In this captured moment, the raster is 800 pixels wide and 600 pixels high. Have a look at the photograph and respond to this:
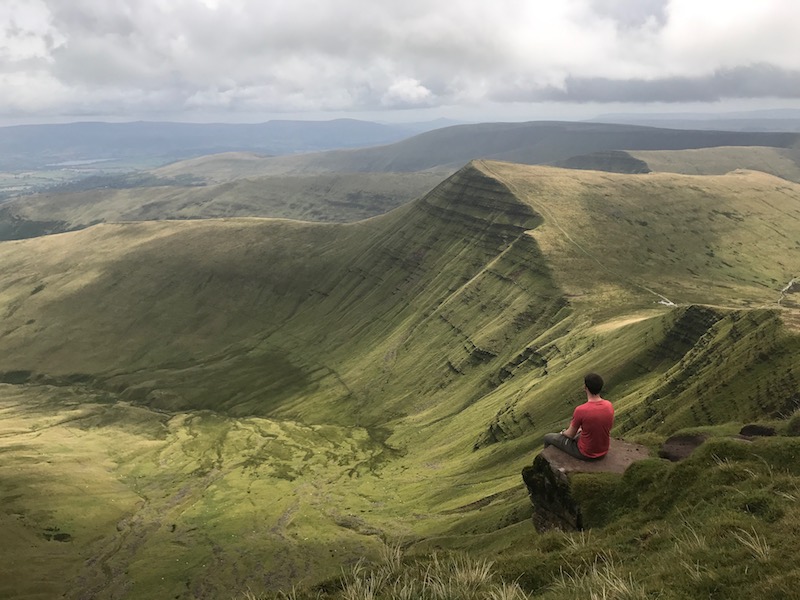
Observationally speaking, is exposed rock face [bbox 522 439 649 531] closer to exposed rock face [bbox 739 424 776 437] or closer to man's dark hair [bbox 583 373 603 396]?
man's dark hair [bbox 583 373 603 396]

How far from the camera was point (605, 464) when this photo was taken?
3362 cm

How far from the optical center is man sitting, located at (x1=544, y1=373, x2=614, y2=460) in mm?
27080

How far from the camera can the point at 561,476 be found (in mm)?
33875

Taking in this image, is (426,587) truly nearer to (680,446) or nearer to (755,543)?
(755,543)

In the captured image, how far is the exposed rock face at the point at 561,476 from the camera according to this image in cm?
3319

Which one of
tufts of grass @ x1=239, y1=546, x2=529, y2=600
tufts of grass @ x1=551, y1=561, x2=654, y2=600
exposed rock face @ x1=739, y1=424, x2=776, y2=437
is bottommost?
exposed rock face @ x1=739, y1=424, x2=776, y2=437

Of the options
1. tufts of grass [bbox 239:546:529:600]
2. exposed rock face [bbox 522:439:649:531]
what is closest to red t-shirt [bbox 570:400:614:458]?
exposed rock face [bbox 522:439:649:531]

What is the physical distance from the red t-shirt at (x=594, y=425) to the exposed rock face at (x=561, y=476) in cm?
120

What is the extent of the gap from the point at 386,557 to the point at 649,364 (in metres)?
114

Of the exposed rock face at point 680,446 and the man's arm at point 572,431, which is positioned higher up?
the man's arm at point 572,431

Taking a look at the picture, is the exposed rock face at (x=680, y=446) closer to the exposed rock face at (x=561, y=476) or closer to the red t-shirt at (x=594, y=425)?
the exposed rock face at (x=561, y=476)

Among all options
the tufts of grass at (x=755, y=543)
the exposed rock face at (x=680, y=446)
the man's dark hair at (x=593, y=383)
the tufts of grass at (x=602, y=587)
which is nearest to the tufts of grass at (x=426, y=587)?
the tufts of grass at (x=602, y=587)

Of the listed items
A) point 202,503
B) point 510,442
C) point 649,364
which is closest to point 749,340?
Result: point 649,364

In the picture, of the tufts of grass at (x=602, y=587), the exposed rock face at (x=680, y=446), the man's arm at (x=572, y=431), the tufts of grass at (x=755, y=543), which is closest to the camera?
the tufts of grass at (x=602, y=587)
